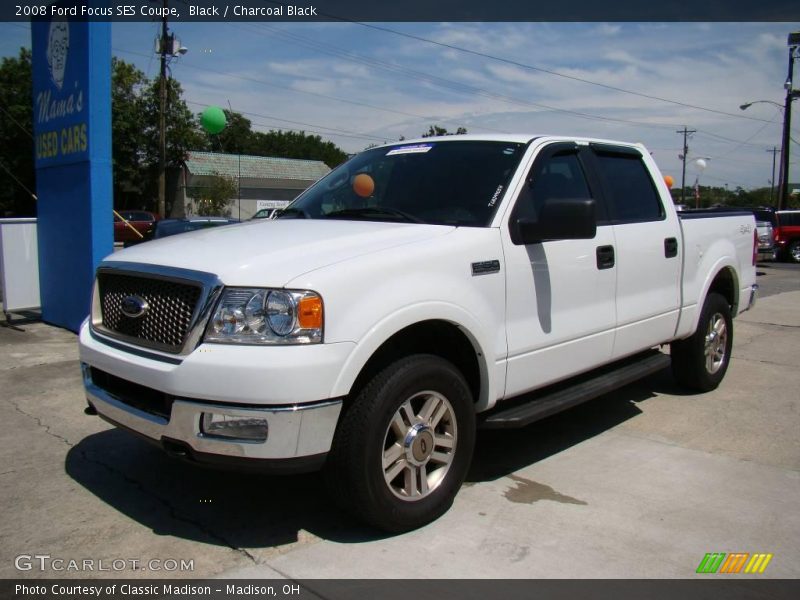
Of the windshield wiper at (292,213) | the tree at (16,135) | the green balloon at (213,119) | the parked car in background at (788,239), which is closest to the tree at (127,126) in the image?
the tree at (16,135)

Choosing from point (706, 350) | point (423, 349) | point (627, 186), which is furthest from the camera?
point (706, 350)

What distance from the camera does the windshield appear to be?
3941mm

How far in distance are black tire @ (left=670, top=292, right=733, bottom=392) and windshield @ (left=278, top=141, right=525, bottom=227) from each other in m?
2.66

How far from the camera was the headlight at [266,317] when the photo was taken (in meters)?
2.92

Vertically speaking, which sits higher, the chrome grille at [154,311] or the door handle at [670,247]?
the door handle at [670,247]

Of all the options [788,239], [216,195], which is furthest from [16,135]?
[788,239]

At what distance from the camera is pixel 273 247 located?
3307 millimetres

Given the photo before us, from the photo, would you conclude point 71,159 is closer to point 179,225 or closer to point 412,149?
point 179,225

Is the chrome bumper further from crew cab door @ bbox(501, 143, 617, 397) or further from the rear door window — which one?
the rear door window

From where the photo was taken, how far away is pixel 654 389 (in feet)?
20.8

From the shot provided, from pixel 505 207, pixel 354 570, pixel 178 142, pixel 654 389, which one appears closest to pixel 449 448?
pixel 354 570

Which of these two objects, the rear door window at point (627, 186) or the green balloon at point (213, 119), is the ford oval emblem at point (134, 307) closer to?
the rear door window at point (627, 186)

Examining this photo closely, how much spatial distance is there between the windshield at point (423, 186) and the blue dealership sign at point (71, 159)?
14.5ft

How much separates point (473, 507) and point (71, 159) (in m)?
7.00
